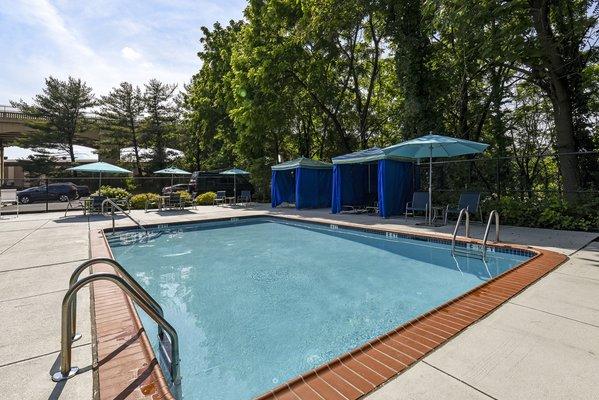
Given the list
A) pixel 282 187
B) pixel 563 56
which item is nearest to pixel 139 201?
pixel 282 187

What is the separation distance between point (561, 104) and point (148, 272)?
12.2 m

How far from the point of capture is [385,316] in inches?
152

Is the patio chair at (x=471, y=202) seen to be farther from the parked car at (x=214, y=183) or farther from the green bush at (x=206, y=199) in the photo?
the parked car at (x=214, y=183)

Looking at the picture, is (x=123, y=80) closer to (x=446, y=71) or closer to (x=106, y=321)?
(x=446, y=71)

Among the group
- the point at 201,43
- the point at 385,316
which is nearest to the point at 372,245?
the point at 385,316

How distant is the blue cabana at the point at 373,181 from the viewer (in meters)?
10.9

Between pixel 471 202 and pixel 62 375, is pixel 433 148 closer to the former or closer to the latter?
pixel 471 202

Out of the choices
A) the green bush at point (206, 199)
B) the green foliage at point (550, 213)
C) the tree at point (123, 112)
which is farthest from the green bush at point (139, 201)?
the tree at point (123, 112)

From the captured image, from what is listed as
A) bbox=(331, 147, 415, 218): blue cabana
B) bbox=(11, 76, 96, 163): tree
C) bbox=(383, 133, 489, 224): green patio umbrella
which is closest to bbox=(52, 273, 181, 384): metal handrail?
bbox=(383, 133, 489, 224): green patio umbrella

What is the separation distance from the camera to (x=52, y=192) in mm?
21188

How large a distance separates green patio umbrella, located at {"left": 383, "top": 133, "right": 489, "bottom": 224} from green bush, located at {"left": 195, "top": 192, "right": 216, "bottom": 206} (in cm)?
1199

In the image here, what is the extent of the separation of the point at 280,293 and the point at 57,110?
1364 inches

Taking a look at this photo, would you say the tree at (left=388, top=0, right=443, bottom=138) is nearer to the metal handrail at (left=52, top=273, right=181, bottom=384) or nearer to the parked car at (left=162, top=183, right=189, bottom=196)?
the metal handrail at (left=52, top=273, right=181, bottom=384)

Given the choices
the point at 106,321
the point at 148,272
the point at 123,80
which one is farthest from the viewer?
the point at 123,80
